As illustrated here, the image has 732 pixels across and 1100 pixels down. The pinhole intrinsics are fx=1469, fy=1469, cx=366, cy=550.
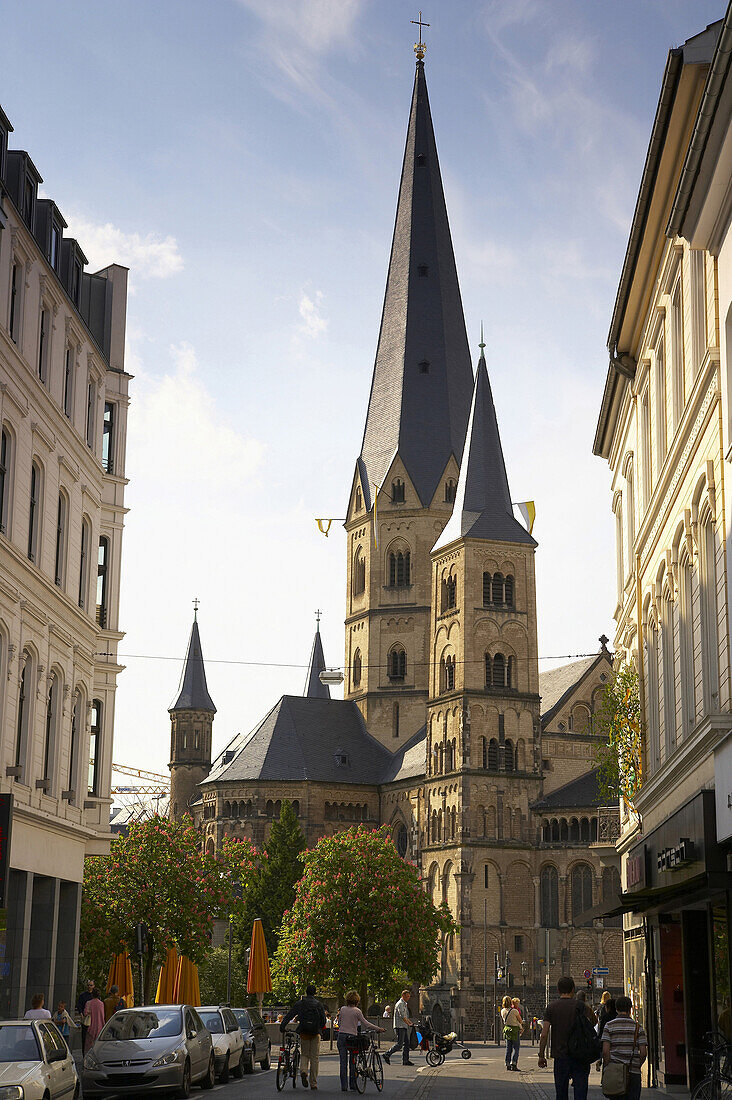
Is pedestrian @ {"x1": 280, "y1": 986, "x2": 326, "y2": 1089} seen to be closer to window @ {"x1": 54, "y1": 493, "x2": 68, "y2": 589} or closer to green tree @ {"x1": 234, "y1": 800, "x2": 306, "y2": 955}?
window @ {"x1": 54, "y1": 493, "x2": 68, "y2": 589}

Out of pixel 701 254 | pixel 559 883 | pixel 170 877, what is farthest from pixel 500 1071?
pixel 559 883

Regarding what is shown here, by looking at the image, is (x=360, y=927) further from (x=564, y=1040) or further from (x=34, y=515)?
(x=564, y=1040)

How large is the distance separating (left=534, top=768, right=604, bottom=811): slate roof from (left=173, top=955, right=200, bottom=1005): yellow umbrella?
49.2 m

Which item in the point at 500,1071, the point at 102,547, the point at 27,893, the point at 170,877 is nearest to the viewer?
the point at 27,893

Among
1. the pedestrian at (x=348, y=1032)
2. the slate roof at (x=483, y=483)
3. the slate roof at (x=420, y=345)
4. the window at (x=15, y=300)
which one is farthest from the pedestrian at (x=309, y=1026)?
the slate roof at (x=420, y=345)

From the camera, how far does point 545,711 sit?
3772 inches

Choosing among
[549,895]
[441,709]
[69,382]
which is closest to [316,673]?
[441,709]

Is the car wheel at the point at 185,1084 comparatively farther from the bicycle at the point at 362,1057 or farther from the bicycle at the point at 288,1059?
the bicycle at the point at 362,1057

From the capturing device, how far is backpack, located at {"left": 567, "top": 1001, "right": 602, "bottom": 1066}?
16.9 m

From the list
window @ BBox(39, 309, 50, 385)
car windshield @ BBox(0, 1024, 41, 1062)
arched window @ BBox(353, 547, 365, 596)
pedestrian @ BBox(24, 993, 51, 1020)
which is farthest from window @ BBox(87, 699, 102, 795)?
arched window @ BBox(353, 547, 365, 596)

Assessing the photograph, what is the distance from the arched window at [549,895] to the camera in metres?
85.1

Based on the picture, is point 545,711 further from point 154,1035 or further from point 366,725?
point 154,1035

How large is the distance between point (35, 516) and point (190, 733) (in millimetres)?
95159

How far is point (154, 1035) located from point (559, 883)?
2614 inches
